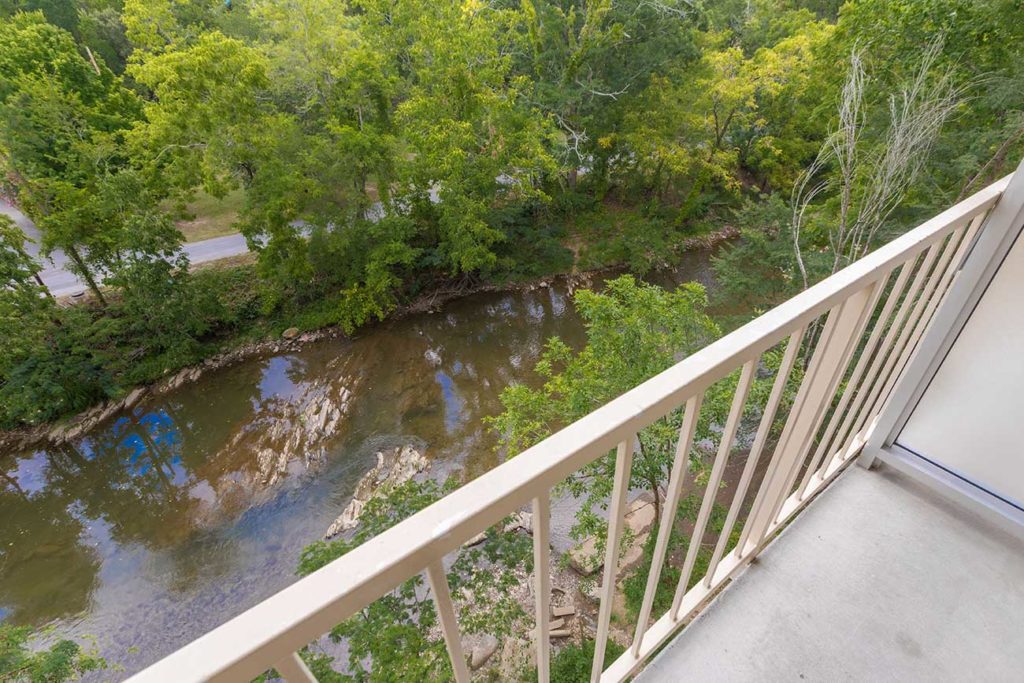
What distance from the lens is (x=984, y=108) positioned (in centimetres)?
511

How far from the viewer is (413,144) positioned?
7.67 meters

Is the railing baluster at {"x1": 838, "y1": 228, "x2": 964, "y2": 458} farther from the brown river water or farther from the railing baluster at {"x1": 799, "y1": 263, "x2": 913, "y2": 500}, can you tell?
the brown river water

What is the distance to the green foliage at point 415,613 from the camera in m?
2.94

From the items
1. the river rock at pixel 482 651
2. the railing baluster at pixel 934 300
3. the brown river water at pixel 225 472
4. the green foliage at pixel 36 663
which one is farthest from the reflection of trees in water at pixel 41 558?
the railing baluster at pixel 934 300

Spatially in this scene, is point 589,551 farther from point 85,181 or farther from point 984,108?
point 85,181

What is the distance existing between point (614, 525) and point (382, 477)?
5930 millimetres

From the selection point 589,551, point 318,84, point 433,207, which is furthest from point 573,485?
point 318,84

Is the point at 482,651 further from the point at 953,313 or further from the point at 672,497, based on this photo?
the point at 953,313

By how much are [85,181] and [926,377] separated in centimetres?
1090

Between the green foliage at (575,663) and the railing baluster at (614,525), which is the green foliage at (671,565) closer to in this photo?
the green foliage at (575,663)

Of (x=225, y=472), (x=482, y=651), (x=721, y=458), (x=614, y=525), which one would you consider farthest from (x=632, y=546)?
(x=225, y=472)

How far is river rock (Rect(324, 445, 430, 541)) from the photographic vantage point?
18.1 feet

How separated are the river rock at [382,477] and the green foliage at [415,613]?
4.25 feet

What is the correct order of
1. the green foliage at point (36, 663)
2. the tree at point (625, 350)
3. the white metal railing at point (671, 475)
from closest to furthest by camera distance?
the white metal railing at point (671, 475), the green foliage at point (36, 663), the tree at point (625, 350)
